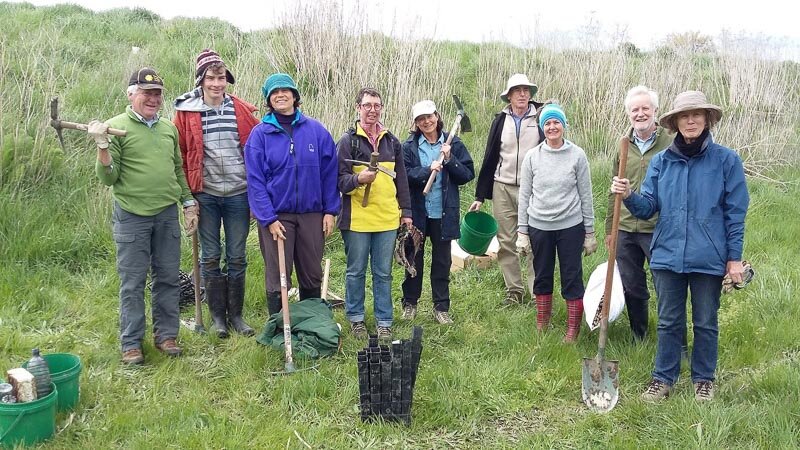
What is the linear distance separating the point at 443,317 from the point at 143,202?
7.83ft

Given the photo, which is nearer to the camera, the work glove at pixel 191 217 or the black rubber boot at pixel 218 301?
the work glove at pixel 191 217

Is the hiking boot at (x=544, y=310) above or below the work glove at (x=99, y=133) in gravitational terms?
below

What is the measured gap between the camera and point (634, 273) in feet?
13.6

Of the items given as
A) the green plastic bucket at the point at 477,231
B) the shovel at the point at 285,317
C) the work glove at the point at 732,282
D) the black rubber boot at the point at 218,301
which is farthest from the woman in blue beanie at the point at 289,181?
the work glove at the point at 732,282

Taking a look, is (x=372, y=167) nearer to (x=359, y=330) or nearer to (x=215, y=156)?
(x=215, y=156)

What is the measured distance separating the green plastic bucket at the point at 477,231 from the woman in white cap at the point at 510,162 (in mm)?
74

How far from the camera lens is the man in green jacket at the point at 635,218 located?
12.7 ft

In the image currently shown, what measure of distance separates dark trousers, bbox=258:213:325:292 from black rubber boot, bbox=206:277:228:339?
16.5 inches

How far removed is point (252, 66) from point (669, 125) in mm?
6340

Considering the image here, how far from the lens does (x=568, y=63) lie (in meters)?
9.06

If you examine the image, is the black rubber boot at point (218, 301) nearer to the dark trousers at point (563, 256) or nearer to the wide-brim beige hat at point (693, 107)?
the dark trousers at point (563, 256)

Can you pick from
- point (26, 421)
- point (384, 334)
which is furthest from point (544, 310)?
point (26, 421)

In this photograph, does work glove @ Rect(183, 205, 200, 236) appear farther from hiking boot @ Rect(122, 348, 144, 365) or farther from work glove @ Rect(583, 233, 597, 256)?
work glove @ Rect(583, 233, 597, 256)

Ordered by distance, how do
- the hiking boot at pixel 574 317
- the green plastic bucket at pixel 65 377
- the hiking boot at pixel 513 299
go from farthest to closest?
the hiking boot at pixel 513 299, the hiking boot at pixel 574 317, the green plastic bucket at pixel 65 377
